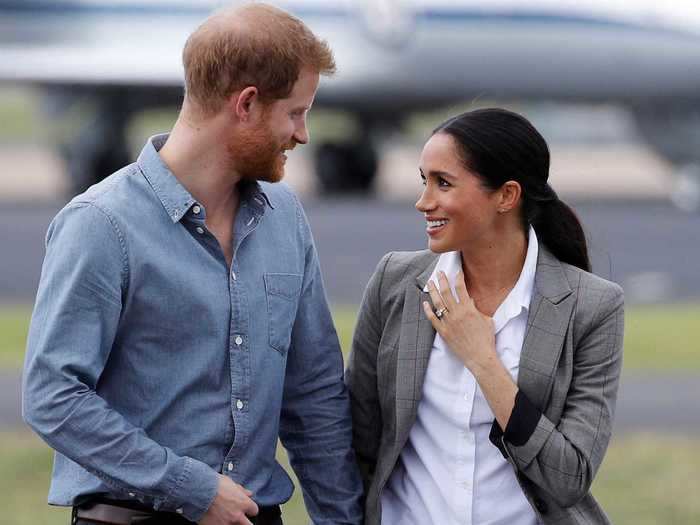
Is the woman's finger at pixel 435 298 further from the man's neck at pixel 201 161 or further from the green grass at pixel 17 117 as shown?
the green grass at pixel 17 117

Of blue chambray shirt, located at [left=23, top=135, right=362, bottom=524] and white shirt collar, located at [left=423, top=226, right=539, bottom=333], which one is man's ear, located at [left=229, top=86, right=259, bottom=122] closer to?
blue chambray shirt, located at [left=23, top=135, right=362, bottom=524]

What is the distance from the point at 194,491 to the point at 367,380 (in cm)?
58

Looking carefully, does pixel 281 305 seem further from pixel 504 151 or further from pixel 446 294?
pixel 504 151

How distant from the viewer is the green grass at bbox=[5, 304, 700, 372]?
9.36 m

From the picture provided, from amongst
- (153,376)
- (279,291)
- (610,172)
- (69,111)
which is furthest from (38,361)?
(610,172)

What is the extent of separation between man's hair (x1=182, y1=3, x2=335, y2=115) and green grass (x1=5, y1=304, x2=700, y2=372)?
6419mm

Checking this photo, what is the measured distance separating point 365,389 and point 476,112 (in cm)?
66

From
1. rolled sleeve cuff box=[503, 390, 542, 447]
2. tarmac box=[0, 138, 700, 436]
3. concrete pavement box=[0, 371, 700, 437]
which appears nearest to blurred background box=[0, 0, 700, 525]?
tarmac box=[0, 138, 700, 436]

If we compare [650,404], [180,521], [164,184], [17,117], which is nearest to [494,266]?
[164,184]

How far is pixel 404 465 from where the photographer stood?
3.03m

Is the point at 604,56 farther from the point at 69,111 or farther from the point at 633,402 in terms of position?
the point at 633,402

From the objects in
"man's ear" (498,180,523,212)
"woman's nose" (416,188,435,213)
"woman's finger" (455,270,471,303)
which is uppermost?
"man's ear" (498,180,523,212)

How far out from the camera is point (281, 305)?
2.92 metres

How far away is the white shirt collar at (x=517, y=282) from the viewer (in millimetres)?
2971
